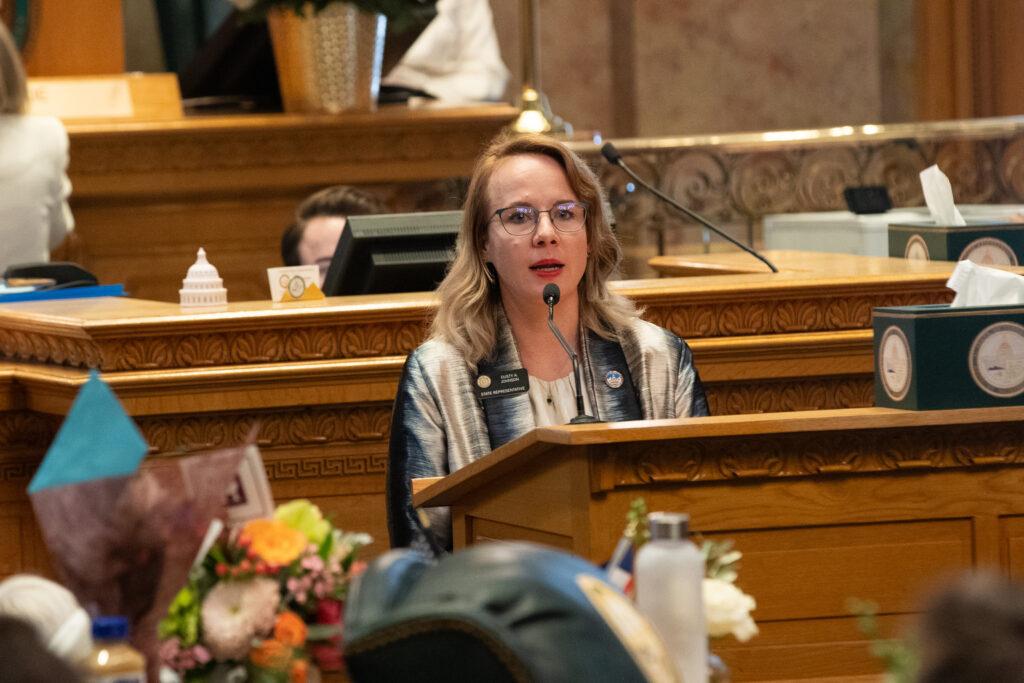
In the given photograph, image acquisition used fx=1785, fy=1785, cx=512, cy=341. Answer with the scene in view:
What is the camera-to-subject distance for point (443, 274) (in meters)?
4.87

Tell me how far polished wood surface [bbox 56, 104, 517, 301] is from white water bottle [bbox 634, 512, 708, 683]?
214 inches

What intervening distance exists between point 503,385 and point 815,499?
75 centimetres

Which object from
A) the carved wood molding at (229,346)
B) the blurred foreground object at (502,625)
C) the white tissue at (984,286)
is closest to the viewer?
the blurred foreground object at (502,625)

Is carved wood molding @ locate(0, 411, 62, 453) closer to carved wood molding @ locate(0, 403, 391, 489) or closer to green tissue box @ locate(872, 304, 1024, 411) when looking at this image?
carved wood molding @ locate(0, 403, 391, 489)

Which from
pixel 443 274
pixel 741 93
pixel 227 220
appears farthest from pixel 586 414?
pixel 741 93

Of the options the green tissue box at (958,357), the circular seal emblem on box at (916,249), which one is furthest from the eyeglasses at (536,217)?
the circular seal emblem on box at (916,249)

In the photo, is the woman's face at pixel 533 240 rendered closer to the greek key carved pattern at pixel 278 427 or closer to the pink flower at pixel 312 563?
the greek key carved pattern at pixel 278 427

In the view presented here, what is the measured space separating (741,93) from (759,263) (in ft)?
12.9

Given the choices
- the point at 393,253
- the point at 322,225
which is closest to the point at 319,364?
the point at 393,253

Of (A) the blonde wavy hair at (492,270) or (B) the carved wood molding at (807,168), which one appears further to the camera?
(B) the carved wood molding at (807,168)

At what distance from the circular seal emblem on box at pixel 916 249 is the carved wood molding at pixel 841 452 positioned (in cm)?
217

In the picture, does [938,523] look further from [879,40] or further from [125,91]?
[879,40]

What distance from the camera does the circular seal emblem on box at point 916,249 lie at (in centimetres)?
512

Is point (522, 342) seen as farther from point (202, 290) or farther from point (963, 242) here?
point (963, 242)
